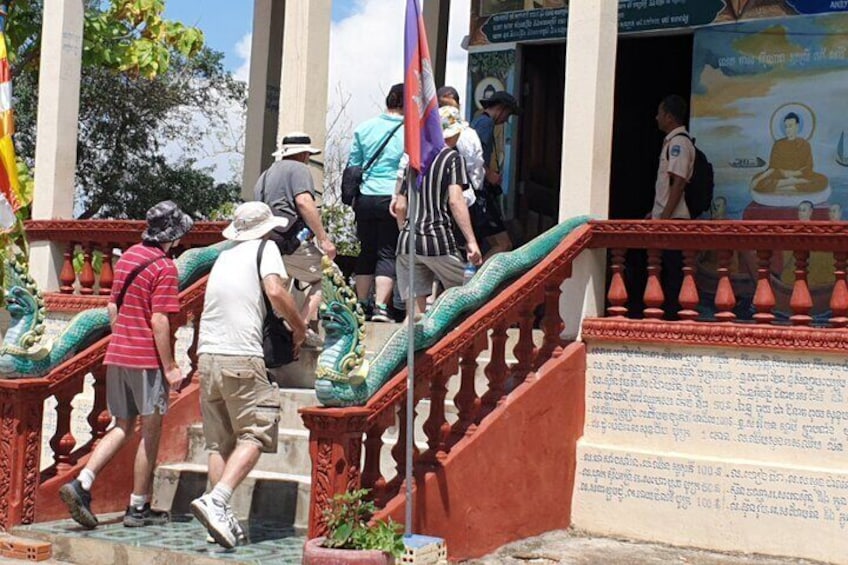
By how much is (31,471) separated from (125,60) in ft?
27.7

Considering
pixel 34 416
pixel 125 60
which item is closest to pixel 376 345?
pixel 34 416

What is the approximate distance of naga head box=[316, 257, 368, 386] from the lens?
6910 mm

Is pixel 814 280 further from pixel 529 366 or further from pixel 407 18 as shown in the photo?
pixel 407 18

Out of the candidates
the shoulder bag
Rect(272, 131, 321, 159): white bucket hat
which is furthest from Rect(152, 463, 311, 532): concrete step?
the shoulder bag

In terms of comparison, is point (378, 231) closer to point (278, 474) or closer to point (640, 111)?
→ point (278, 474)

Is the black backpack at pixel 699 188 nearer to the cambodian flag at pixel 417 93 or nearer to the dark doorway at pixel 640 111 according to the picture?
the dark doorway at pixel 640 111

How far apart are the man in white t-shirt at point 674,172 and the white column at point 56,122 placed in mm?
4690

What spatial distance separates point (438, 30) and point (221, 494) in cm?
728

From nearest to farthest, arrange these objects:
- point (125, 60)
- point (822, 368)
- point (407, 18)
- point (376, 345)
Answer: point (407, 18) < point (822, 368) < point (376, 345) < point (125, 60)

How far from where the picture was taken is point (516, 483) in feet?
26.3

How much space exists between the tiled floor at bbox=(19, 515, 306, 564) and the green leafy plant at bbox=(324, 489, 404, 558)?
1.17 feet

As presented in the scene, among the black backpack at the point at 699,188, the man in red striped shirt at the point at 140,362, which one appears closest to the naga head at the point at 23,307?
the man in red striped shirt at the point at 140,362

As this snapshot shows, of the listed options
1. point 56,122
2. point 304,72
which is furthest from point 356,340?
point 56,122

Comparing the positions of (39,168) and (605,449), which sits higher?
(39,168)
